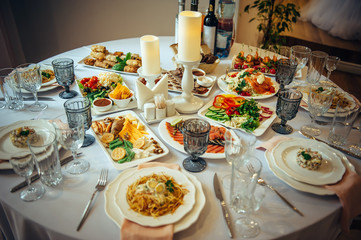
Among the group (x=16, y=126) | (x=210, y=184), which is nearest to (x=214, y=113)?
(x=210, y=184)

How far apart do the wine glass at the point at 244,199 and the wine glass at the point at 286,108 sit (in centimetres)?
62

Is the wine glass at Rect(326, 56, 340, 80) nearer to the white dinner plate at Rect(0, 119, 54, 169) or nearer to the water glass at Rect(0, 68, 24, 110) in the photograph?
the white dinner plate at Rect(0, 119, 54, 169)

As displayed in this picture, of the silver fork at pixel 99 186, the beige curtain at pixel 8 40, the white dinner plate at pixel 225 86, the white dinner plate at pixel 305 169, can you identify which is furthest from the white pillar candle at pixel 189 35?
the beige curtain at pixel 8 40

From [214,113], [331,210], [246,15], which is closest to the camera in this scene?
[331,210]

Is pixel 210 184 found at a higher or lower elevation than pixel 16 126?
lower

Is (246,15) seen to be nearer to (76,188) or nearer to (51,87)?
(51,87)

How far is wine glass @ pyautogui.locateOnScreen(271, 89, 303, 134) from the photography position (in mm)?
1642

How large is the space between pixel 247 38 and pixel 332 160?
4.10 meters

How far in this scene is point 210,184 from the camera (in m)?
1.35

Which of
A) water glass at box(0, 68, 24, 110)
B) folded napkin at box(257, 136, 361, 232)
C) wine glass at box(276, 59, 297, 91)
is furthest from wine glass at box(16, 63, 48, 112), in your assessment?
folded napkin at box(257, 136, 361, 232)

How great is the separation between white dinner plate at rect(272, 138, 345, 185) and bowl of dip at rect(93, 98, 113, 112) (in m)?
1.11

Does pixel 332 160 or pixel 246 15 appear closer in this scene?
pixel 332 160

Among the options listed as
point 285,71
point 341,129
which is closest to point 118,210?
A: point 341,129

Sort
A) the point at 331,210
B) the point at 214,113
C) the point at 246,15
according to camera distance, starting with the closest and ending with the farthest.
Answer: the point at 331,210 < the point at 214,113 < the point at 246,15
